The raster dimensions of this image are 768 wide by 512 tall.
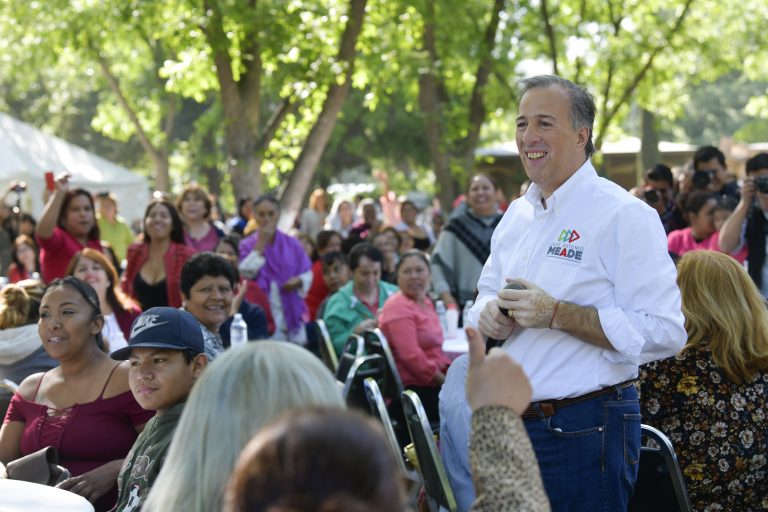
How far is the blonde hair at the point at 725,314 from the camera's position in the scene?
410 centimetres

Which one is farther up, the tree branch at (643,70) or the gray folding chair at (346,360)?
the tree branch at (643,70)

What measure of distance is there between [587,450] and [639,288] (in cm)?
54

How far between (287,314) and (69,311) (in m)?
4.53

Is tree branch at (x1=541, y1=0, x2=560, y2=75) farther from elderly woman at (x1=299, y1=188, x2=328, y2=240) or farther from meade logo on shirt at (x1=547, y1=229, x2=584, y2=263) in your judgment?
meade logo on shirt at (x1=547, y1=229, x2=584, y2=263)

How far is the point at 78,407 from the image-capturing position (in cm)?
445

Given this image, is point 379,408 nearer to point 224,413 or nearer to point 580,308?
point 580,308

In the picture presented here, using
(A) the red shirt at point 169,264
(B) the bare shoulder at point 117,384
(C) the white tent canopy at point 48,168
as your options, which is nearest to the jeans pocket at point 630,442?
(B) the bare shoulder at point 117,384

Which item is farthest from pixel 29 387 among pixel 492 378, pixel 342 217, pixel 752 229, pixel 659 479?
pixel 342 217

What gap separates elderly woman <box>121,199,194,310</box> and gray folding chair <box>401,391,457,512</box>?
350cm

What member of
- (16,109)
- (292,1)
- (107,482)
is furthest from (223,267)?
(16,109)

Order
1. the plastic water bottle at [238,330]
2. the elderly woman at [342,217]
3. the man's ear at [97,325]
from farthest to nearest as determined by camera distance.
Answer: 1. the elderly woman at [342,217]
2. the plastic water bottle at [238,330]
3. the man's ear at [97,325]

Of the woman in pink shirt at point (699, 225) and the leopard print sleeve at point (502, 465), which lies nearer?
the leopard print sleeve at point (502, 465)

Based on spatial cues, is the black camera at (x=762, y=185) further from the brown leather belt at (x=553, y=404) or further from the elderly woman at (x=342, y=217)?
the elderly woman at (x=342, y=217)

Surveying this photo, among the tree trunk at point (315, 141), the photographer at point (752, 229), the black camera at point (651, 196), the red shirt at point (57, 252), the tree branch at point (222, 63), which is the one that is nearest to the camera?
the photographer at point (752, 229)
